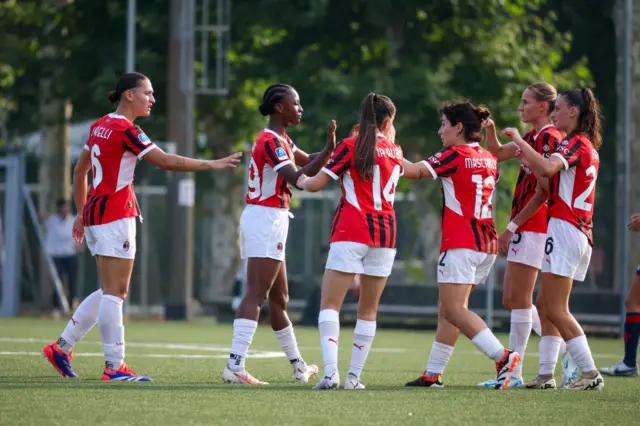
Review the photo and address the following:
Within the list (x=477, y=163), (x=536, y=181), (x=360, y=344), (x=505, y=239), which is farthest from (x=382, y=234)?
(x=536, y=181)

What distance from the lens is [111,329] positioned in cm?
1059

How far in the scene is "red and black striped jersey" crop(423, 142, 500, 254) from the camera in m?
10.4

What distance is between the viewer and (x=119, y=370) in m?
10.6

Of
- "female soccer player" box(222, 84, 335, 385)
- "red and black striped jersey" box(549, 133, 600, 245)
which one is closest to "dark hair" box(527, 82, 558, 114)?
"red and black striped jersey" box(549, 133, 600, 245)

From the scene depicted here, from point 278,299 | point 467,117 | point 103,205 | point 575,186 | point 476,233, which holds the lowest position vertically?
point 278,299

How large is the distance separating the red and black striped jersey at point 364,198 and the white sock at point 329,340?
1.70 ft

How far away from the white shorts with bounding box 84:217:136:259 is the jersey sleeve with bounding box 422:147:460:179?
2203 mm

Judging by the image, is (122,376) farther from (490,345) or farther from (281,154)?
(490,345)

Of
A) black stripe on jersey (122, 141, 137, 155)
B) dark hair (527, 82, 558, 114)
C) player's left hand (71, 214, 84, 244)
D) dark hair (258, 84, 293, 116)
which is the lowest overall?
player's left hand (71, 214, 84, 244)

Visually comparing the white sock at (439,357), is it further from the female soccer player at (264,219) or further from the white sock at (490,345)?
the female soccer player at (264,219)

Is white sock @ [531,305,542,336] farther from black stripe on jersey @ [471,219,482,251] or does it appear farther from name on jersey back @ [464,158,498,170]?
name on jersey back @ [464,158,498,170]

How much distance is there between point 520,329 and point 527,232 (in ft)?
2.49

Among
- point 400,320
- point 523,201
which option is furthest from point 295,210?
point 523,201

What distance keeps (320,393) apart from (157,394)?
1096 millimetres
